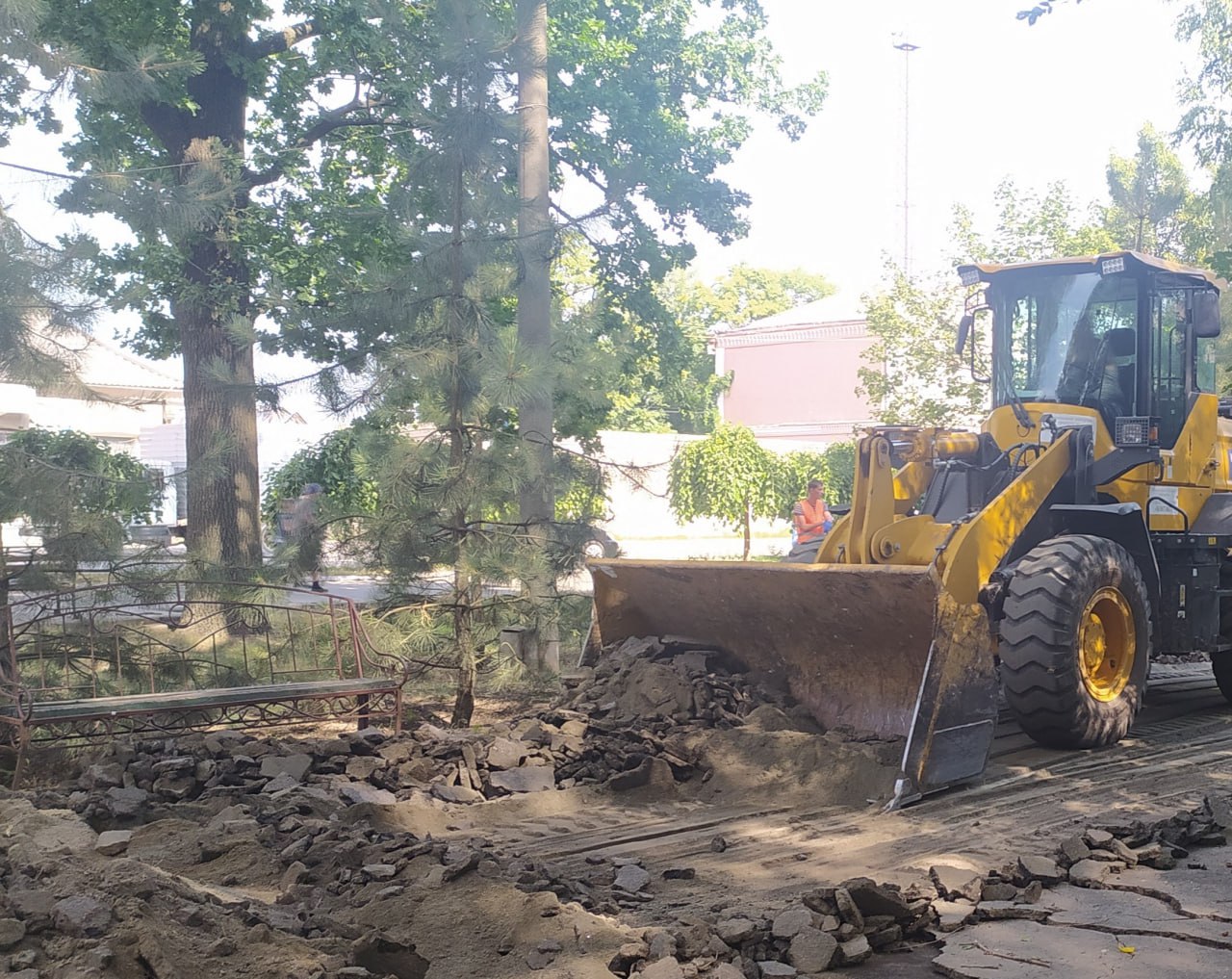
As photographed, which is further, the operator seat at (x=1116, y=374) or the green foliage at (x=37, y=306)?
the operator seat at (x=1116, y=374)

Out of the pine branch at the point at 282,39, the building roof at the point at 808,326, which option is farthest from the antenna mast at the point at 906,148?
the pine branch at the point at 282,39

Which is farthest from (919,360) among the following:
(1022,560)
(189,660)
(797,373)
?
(797,373)

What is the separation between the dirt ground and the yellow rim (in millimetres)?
415

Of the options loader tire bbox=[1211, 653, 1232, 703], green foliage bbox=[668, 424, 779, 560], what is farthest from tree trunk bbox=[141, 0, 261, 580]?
green foliage bbox=[668, 424, 779, 560]

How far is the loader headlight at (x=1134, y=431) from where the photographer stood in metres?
8.84

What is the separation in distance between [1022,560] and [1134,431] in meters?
1.80

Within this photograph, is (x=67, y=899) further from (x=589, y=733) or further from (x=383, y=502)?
(x=383, y=502)

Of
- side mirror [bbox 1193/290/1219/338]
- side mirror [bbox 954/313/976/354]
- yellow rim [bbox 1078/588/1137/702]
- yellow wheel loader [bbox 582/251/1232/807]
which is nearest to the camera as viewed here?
yellow wheel loader [bbox 582/251/1232/807]

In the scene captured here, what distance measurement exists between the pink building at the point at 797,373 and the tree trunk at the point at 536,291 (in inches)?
1227

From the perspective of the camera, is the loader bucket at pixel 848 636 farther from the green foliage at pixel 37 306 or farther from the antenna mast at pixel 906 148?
the antenna mast at pixel 906 148

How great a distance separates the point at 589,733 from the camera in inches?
305

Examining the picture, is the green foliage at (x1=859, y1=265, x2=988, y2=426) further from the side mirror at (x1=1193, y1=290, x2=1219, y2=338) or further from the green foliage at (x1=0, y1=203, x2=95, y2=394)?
the green foliage at (x1=0, y1=203, x2=95, y2=394)

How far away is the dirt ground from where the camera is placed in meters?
4.28

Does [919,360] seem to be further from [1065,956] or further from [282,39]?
[1065,956]
